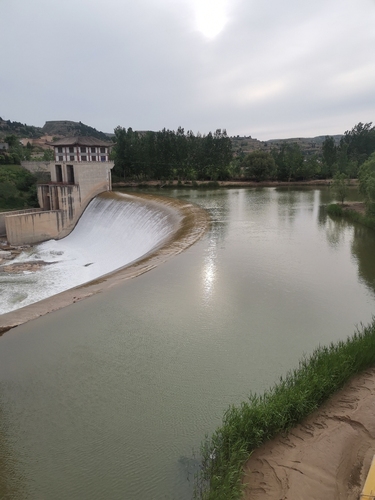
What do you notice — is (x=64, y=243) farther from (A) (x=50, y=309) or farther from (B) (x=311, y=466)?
(B) (x=311, y=466)

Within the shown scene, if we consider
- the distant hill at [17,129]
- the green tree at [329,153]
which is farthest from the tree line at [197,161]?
the distant hill at [17,129]

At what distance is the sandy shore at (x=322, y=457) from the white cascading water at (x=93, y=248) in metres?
7.98

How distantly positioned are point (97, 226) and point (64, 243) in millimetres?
1943

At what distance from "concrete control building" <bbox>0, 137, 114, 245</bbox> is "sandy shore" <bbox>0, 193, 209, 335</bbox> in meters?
7.74

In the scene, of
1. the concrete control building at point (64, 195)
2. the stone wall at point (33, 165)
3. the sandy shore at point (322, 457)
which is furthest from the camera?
the stone wall at point (33, 165)

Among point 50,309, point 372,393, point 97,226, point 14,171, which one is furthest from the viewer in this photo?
point 14,171

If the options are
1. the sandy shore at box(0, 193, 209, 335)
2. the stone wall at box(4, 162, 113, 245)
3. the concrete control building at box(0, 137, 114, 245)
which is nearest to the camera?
the sandy shore at box(0, 193, 209, 335)

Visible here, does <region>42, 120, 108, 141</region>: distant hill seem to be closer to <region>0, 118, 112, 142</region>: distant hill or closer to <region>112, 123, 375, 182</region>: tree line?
<region>0, 118, 112, 142</region>: distant hill

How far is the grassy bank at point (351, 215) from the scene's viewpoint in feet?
50.1

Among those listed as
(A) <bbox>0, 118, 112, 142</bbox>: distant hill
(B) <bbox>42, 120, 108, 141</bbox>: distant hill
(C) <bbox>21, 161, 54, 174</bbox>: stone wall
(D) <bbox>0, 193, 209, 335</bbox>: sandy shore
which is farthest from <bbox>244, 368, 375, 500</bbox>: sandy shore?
(B) <bbox>42, 120, 108, 141</bbox>: distant hill

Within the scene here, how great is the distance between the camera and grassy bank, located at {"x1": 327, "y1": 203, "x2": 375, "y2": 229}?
15264 mm

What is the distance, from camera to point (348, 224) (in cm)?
1608

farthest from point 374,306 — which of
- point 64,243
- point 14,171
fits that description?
point 14,171

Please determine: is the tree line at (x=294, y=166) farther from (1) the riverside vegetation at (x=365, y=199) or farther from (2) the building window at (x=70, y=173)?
(2) the building window at (x=70, y=173)
